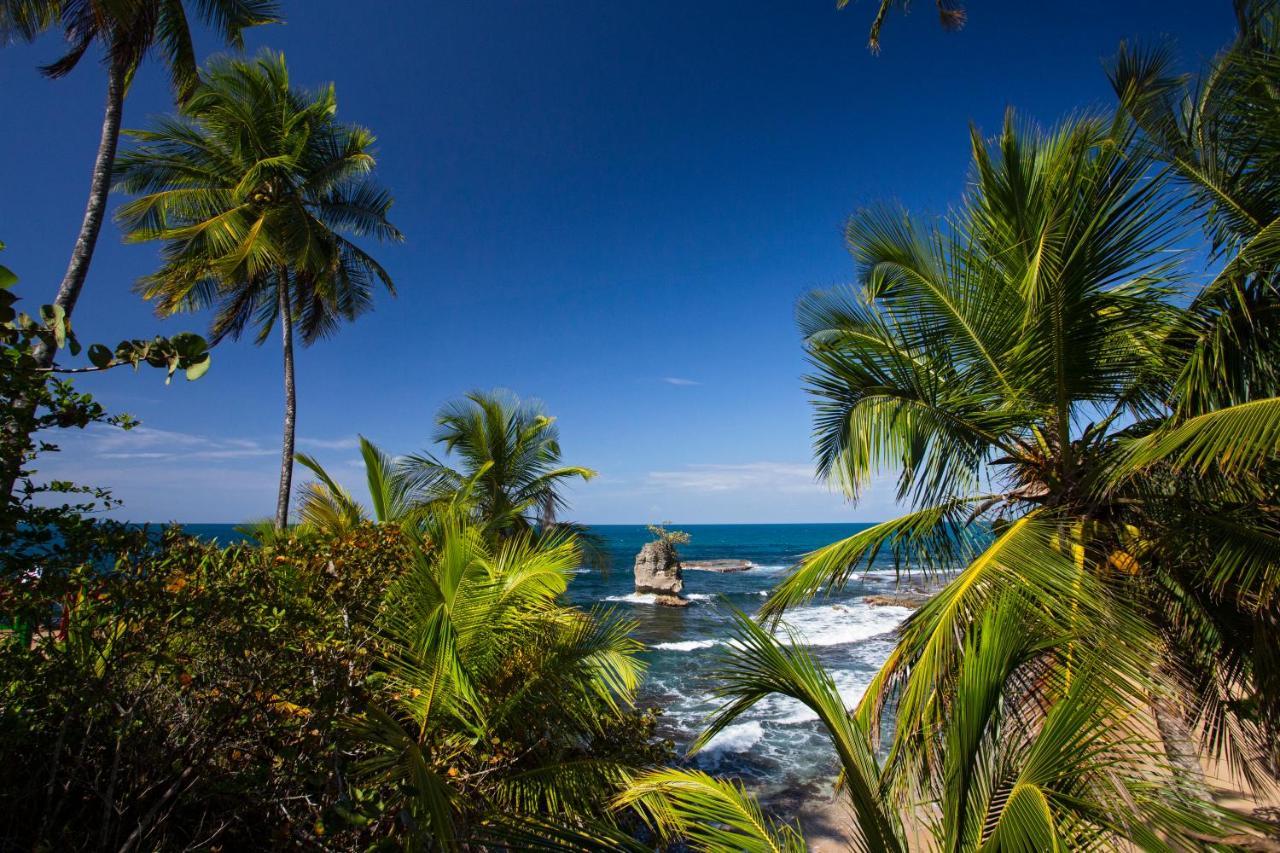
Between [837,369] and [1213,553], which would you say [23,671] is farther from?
[1213,553]


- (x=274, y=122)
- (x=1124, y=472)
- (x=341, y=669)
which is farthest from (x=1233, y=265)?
(x=274, y=122)

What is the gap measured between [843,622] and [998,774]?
22.3 meters

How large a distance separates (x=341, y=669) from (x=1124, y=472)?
4.55 m

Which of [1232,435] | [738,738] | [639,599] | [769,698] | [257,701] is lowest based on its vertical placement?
[639,599]

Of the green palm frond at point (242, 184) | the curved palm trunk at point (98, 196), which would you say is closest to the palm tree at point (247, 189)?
the green palm frond at point (242, 184)

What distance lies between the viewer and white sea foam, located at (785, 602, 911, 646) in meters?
18.8

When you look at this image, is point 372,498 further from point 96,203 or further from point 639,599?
point 639,599

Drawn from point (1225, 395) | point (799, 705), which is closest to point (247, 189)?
point (1225, 395)

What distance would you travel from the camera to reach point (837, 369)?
3.95 m

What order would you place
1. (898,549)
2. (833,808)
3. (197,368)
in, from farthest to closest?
(833,808)
(898,549)
(197,368)

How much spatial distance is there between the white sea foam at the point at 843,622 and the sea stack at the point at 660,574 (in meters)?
6.99

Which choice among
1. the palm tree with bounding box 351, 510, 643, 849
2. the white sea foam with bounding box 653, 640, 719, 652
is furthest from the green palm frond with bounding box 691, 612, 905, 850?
the white sea foam with bounding box 653, 640, 719, 652

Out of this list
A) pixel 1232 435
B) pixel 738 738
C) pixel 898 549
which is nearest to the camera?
pixel 1232 435

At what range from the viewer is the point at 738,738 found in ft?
34.8
